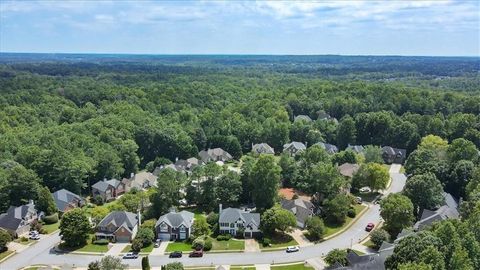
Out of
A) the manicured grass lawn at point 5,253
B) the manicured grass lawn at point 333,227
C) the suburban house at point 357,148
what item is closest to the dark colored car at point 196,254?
the manicured grass lawn at point 333,227

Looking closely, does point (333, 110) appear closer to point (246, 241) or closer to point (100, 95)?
point (100, 95)

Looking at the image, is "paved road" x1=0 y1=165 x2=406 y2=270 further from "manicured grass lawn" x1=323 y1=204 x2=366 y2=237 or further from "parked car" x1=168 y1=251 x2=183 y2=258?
"manicured grass lawn" x1=323 y1=204 x2=366 y2=237

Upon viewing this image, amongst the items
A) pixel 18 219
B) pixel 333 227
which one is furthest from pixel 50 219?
pixel 333 227

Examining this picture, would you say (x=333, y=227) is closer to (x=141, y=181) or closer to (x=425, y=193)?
(x=425, y=193)

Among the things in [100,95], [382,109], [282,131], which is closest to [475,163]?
[282,131]

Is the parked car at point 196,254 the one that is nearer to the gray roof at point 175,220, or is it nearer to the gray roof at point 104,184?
the gray roof at point 175,220

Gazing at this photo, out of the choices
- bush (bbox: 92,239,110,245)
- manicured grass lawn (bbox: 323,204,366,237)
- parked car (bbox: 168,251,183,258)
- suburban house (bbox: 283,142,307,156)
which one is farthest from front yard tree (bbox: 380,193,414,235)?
suburban house (bbox: 283,142,307,156)
